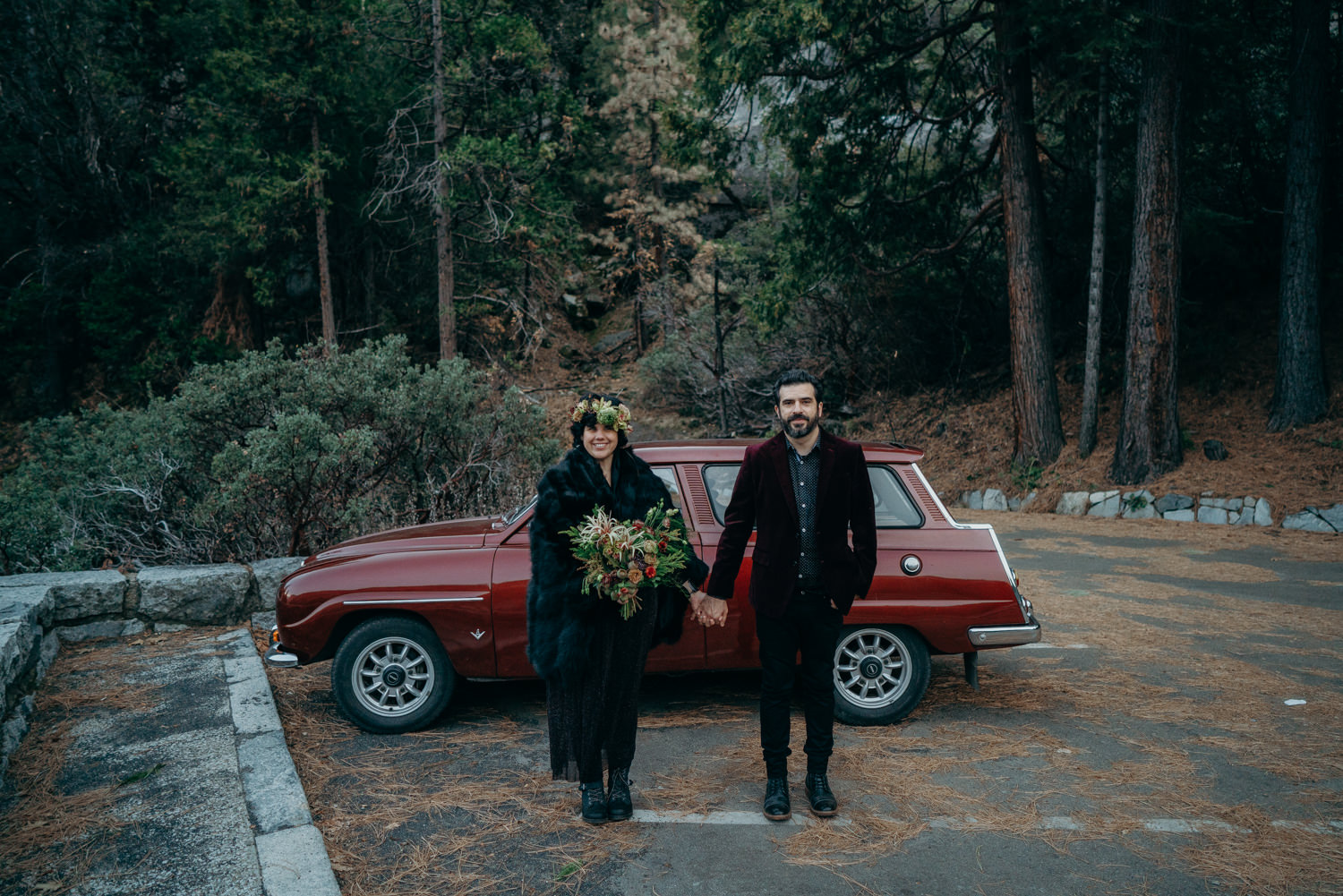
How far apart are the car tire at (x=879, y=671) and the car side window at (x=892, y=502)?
2.06ft

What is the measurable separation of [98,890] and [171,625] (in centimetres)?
419

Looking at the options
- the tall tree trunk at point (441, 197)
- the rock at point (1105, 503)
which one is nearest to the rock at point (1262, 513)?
the rock at point (1105, 503)

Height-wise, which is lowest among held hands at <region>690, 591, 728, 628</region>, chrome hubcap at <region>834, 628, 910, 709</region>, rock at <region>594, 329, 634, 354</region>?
chrome hubcap at <region>834, 628, 910, 709</region>

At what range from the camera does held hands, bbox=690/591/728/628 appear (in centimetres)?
400

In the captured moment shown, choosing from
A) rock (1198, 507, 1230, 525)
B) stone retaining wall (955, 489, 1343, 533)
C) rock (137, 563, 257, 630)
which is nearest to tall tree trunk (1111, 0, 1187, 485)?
stone retaining wall (955, 489, 1343, 533)

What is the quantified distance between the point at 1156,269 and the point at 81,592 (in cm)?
1453

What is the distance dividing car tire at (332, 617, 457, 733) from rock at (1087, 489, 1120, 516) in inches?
470

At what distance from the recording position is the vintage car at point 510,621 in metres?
4.96

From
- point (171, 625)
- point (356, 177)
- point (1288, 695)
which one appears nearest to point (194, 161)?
point (356, 177)

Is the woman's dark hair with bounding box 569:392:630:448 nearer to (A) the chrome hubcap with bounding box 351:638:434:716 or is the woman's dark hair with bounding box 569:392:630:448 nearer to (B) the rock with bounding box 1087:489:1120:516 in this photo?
(A) the chrome hubcap with bounding box 351:638:434:716

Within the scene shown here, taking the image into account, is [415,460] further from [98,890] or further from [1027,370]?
[1027,370]

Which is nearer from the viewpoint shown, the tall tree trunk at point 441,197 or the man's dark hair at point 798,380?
the man's dark hair at point 798,380

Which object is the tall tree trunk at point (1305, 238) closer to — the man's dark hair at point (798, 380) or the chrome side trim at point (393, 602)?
the man's dark hair at point (798, 380)

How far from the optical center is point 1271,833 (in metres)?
3.72
